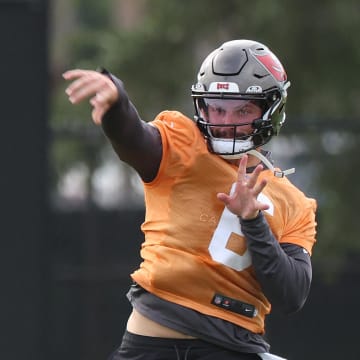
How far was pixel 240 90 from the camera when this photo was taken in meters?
4.53

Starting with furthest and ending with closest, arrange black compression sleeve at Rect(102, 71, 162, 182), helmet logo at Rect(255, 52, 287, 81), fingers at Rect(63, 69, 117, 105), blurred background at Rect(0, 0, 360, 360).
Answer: blurred background at Rect(0, 0, 360, 360)
helmet logo at Rect(255, 52, 287, 81)
black compression sleeve at Rect(102, 71, 162, 182)
fingers at Rect(63, 69, 117, 105)

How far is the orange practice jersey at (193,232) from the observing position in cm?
446

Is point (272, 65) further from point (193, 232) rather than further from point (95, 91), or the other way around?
point (95, 91)

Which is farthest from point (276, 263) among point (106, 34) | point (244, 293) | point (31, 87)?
point (106, 34)

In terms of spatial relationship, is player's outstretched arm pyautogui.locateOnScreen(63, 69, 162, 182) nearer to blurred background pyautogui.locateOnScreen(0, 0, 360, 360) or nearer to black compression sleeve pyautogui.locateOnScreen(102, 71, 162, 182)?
black compression sleeve pyautogui.locateOnScreen(102, 71, 162, 182)

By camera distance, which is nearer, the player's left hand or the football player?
the player's left hand

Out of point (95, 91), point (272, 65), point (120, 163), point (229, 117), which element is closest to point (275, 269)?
point (229, 117)

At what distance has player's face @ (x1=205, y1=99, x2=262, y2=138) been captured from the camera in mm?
4480

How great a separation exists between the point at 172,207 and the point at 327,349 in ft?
19.2

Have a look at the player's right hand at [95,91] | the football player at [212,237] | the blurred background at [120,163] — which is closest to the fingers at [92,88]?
the player's right hand at [95,91]

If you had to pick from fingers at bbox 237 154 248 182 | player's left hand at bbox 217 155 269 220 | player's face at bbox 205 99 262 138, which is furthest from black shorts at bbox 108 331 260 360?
player's face at bbox 205 99 262 138

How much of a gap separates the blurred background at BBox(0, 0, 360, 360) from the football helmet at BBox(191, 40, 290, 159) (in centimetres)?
400

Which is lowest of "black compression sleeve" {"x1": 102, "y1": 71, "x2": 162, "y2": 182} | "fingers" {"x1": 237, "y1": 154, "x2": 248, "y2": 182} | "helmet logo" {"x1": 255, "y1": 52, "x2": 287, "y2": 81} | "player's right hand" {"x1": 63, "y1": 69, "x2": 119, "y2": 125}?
"fingers" {"x1": 237, "y1": 154, "x2": 248, "y2": 182}

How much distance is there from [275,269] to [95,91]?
3.16 ft
